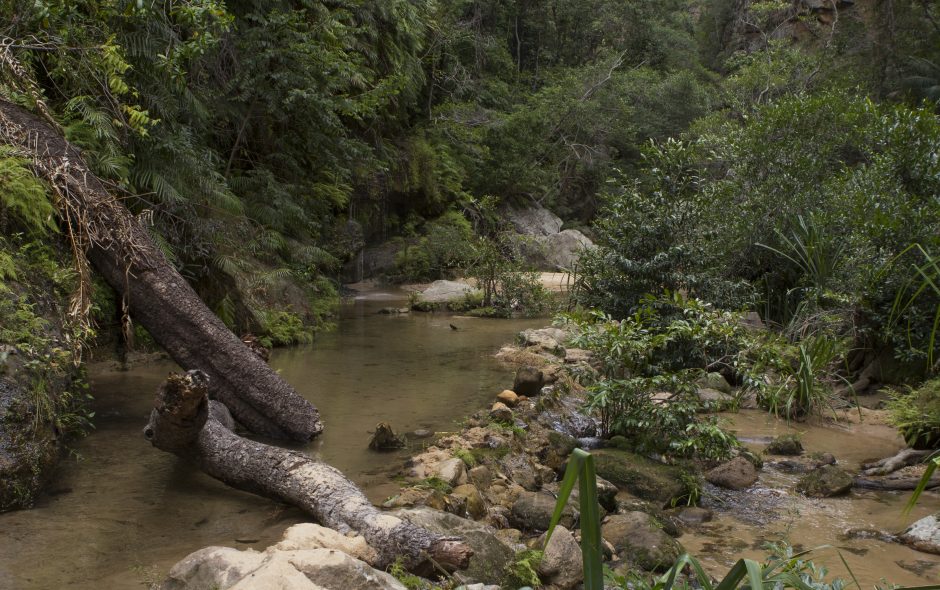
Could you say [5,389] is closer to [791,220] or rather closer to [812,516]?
[812,516]

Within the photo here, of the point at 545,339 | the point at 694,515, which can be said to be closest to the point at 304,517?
the point at 694,515

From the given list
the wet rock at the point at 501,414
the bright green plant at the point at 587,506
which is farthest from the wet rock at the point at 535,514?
the bright green plant at the point at 587,506

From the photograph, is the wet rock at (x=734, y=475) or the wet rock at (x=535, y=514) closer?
the wet rock at (x=535, y=514)

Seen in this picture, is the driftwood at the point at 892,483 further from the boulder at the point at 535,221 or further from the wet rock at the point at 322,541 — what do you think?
the boulder at the point at 535,221

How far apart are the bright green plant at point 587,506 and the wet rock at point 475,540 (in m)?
2.61

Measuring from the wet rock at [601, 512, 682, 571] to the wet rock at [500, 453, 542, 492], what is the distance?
0.98 meters

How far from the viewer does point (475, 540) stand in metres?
3.96

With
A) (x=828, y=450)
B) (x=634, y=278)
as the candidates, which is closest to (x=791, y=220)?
(x=634, y=278)

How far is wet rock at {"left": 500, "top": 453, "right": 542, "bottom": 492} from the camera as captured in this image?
5738 millimetres

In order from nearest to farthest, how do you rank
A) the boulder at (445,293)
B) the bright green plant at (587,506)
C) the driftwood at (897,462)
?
the bright green plant at (587,506)
the driftwood at (897,462)
the boulder at (445,293)

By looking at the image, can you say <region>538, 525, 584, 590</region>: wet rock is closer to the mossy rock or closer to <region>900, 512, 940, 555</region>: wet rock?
the mossy rock

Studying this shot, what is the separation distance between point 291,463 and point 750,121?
987cm

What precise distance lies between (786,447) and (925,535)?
2068 mm

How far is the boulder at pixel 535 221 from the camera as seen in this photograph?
88.9 feet
